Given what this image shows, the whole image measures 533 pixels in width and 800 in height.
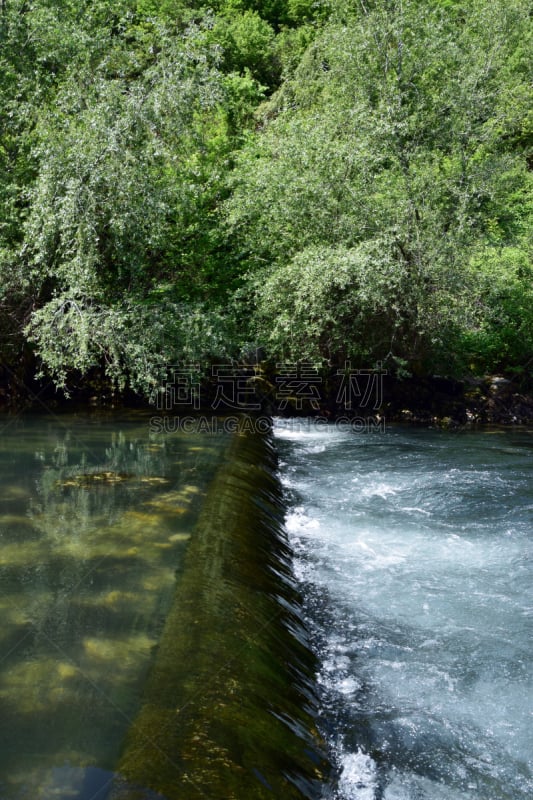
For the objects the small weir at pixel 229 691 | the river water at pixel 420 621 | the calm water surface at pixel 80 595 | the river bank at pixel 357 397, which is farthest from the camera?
the river bank at pixel 357 397

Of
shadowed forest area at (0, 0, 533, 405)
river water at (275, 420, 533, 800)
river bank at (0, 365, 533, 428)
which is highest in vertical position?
shadowed forest area at (0, 0, 533, 405)

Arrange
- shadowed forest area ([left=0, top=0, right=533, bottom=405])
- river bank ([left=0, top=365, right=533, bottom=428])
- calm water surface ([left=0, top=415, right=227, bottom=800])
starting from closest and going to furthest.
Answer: calm water surface ([left=0, top=415, right=227, bottom=800]) → shadowed forest area ([left=0, top=0, right=533, bottom=405]) → river bank ([left=0, top=365, right=533, bottom=428])

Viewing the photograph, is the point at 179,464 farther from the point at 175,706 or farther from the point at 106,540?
the point at 175,706

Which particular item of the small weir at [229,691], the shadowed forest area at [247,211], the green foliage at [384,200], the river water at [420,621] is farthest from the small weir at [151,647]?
the green foliage at [384,200]

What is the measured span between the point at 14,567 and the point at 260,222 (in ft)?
40.0

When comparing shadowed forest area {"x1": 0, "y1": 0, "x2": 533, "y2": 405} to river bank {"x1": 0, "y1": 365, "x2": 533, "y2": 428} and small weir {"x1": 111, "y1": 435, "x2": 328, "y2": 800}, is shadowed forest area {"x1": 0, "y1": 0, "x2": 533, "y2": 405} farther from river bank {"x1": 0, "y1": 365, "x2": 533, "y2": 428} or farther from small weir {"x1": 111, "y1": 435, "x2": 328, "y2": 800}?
small weir {"x1": 111, "y1": 435, "x2": 328, "y2": 800}

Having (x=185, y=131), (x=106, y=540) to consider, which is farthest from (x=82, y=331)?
(x=106, y=540)

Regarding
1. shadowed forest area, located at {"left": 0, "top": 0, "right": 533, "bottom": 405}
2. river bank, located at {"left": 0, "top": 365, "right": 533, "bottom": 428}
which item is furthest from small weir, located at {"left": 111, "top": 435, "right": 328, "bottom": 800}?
river bank, located at {"left": 0, "top": 365, "right": 533, "bottom": 428}

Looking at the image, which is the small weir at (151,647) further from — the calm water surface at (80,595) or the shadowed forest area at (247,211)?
the shadowed forest area at (247,211)

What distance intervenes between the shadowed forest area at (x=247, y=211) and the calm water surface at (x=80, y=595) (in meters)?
4.02

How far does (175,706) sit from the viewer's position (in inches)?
144

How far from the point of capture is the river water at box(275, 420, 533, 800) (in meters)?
4.07

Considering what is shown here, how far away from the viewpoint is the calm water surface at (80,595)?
3.30m

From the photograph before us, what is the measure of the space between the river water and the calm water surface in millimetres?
1364
